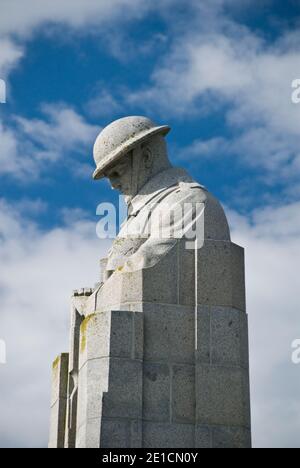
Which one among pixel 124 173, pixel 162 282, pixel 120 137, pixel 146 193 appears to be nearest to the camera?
pixel 162 282

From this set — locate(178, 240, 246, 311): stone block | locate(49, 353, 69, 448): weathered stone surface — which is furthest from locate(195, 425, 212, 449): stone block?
locate(49, 353, 69, 448): weathered stone surface

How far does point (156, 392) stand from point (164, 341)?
0.85 m

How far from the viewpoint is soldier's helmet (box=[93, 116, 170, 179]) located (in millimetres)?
20516

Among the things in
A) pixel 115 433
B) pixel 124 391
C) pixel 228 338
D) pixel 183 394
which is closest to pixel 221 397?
pixel 183 394


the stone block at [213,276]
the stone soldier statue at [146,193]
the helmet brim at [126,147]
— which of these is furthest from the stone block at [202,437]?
the helmet brim at [126,147]

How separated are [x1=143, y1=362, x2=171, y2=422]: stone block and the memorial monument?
0.02 metres

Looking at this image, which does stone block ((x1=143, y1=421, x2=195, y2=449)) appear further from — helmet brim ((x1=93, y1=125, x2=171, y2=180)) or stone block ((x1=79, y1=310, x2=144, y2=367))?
helmet brim ((x1=93, y1=125, x2=171, y2=180))

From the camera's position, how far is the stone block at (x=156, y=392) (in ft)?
59.3

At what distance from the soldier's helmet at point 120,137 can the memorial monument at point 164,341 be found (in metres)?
0.98

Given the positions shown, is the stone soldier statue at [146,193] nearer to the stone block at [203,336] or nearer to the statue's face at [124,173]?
the statue's face at [124,173]

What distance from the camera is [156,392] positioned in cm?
1820

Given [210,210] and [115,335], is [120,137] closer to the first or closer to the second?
[210,210]

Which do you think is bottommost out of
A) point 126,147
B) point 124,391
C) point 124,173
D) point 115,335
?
point 124,391

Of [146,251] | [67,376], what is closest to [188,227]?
[146,251]
